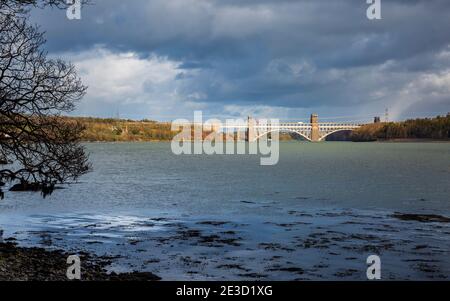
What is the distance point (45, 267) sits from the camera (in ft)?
66.8

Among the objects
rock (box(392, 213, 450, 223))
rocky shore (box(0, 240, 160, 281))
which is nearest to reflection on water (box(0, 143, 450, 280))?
rock (box(392, 213, 450, 223))

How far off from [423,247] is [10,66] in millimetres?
21559

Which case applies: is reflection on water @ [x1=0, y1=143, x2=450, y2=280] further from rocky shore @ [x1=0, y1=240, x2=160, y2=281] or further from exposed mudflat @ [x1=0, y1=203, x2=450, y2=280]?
rocky shore @ [x1=0, y1=240, x2=160, y2=281]

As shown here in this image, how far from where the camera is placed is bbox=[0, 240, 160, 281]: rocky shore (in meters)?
18.7

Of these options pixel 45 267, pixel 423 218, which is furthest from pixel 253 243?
pixel 423 218

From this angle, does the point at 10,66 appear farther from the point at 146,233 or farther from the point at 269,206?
the point at 269,206

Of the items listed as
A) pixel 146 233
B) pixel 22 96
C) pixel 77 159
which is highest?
pixel 22 96

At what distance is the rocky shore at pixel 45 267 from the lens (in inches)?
736

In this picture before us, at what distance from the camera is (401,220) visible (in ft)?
124

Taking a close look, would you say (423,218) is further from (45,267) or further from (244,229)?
(45,267)

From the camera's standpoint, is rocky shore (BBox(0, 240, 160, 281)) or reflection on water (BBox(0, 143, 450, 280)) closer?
rocky shore (BBox(0, 240, 160, 281))
